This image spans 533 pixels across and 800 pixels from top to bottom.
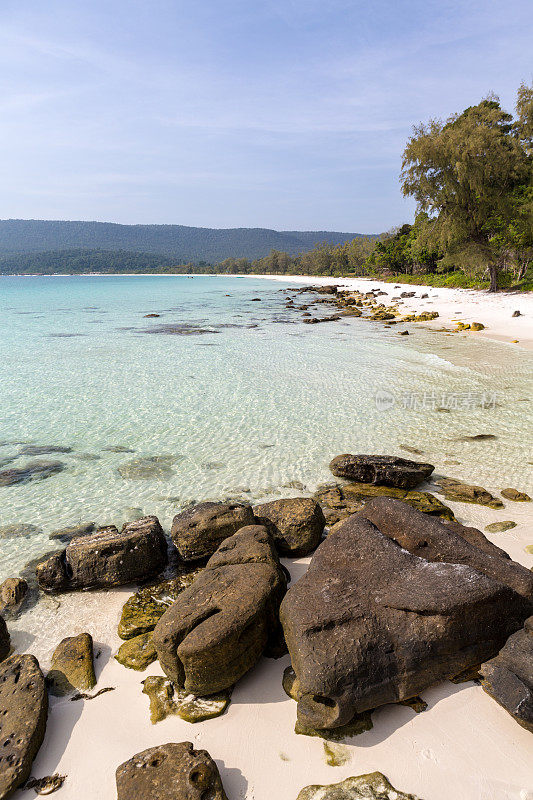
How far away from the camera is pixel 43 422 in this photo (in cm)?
1223

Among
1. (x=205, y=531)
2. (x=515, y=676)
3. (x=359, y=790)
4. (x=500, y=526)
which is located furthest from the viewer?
(x=500, y=526)

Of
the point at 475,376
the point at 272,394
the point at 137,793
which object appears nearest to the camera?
the point at 137,793

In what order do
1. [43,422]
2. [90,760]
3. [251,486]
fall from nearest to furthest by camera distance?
[90,760] < [251,486] < [43,422]

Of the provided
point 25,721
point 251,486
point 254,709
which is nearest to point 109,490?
point 251,486

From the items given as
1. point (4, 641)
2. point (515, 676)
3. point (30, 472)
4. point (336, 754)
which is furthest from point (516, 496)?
point (30, 472)

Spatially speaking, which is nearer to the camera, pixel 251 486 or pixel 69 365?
pixel 251 486

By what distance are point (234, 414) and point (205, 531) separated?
6.52m

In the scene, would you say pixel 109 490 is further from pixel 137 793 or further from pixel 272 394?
pixel 272 394

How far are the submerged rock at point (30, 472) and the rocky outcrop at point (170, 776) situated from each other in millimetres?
6760

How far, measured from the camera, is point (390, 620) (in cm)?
389

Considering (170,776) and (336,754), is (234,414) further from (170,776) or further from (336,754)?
(170,776)

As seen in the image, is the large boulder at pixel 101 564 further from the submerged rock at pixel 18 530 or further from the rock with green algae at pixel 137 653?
the submerged rock at pixel 18 530

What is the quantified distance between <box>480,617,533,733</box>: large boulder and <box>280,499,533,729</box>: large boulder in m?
0.20

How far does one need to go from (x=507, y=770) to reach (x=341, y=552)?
2.08 metres
